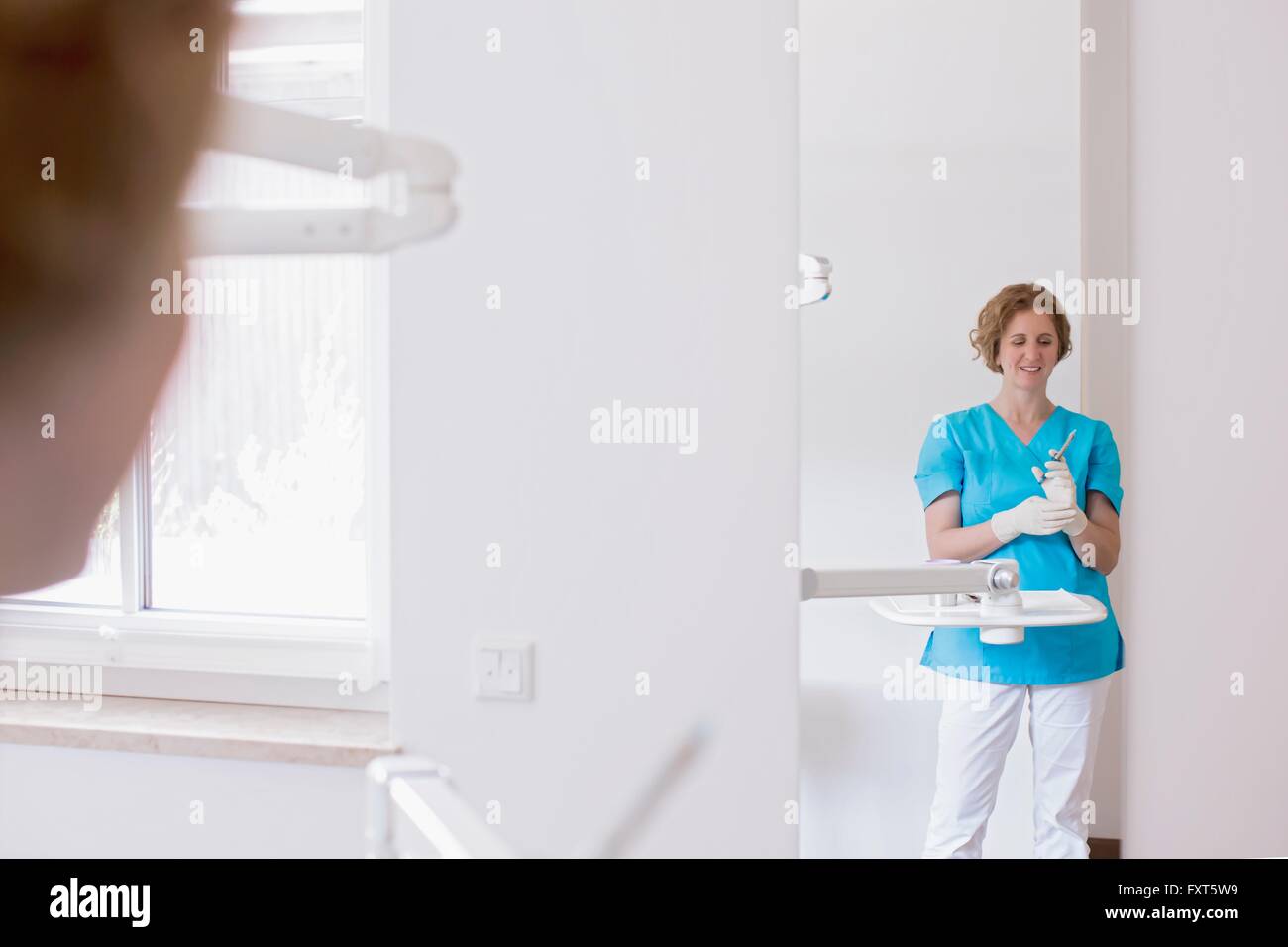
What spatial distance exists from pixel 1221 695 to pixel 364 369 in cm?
110

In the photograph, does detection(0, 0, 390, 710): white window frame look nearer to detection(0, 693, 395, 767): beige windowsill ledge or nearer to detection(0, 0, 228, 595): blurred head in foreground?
detection(0, 693, 395, 767): beige windowsill ledge

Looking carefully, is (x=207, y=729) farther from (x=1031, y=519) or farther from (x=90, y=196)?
(x=90, y=196)

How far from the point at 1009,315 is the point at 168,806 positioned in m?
1.17

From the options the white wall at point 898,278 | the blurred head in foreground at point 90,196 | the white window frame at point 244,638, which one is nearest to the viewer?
the blurred head in foreground at point 90,196

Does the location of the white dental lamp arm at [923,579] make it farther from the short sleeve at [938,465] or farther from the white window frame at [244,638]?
the white window frame at [244,638]

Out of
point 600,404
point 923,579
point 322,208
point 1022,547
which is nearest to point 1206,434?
point 1022,547

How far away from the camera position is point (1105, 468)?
965 mm

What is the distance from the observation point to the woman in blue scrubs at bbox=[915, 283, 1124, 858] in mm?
960

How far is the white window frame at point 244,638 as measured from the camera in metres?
1.28

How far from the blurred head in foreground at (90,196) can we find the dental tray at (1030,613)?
91 cm

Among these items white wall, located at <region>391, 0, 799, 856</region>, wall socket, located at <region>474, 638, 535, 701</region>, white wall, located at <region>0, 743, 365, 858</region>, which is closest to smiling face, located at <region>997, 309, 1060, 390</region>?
white wall, located at <region>391, 0, 799, 856</region>

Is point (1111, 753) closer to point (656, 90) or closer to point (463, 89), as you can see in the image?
point (656, 90)

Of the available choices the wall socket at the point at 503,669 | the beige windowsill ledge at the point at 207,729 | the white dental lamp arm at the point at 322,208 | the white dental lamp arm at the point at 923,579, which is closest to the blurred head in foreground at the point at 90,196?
the white dental lamp arm at the point at 322,208

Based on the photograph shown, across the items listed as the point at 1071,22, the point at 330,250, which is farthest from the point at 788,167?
the point at 330,250
